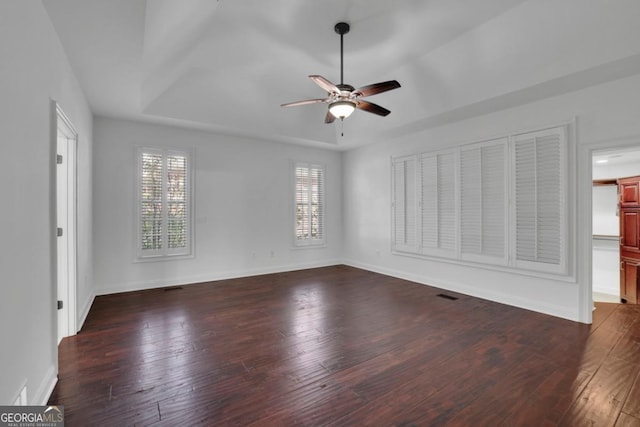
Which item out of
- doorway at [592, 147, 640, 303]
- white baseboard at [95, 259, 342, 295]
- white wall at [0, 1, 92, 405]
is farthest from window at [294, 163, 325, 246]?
doorway at [592, 147, 640, 303]

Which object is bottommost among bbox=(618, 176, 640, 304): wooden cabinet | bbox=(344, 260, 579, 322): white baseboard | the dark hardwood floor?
the dark hardwood floor

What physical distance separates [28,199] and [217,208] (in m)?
3.92

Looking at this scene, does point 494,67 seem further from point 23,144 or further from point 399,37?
point 23,144

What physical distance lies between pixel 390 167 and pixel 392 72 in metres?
2.19

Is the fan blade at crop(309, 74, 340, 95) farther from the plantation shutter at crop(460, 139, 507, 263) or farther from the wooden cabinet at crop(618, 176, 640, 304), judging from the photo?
the wooden cabinet at crop(618, 176, 640, 304)

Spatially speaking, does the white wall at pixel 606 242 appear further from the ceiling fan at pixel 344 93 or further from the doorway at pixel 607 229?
the ceiling fan at pixel 344 93

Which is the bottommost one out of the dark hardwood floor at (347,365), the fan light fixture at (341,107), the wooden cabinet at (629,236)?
the dark hardwood floor at (347,365)

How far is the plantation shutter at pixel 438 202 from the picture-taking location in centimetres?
511

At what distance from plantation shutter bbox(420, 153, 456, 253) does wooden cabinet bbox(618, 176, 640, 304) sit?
3.74 m

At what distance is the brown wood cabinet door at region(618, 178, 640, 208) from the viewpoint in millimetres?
5578

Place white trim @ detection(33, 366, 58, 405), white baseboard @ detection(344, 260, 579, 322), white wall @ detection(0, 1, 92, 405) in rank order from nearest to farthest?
1. white wall @ detection(0, 1, 92, 405)
2. white trim @ detection(33, 366, 58, 405)
3. white baseboard @ detection(344, 260, 579, 322)

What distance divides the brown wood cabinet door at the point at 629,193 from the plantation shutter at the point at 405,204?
418 centimetres

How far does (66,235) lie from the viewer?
3.23 metres

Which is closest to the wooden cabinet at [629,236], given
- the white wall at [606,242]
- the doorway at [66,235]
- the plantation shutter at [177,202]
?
the white wall at [606,242]
